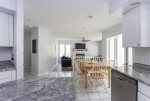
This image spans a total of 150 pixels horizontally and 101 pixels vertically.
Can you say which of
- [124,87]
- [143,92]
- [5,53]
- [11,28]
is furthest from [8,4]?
[143,92]

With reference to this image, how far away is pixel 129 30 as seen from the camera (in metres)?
2.55

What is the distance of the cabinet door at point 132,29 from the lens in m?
2.27

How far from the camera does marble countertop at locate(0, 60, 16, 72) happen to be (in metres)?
2.33

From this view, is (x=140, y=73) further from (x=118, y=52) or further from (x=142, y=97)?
(x=118, y=52)

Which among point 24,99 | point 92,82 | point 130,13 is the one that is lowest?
point 92,82

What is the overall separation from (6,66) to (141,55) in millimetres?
2742

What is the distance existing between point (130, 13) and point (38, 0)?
1910 mm

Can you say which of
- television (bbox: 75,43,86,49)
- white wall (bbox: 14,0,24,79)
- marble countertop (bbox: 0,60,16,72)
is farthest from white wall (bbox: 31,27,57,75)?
television (bbox: 75,43,86,49)

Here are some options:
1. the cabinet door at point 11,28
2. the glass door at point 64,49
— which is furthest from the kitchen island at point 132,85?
the glass door at point 64,49

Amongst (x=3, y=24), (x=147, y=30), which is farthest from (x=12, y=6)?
(x=147, y=30)

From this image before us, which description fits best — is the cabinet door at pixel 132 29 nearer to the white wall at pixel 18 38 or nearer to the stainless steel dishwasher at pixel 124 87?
the stainless steel dishwasher at pixel 124 87

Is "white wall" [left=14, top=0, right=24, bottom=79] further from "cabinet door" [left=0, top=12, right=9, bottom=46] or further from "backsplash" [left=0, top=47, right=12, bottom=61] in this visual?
"backsplash" [left=0, top=47, right=12, bottom=61]

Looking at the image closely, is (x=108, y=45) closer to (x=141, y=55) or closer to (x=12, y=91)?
(x=141, y=55)

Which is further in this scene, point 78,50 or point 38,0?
point 78,50
